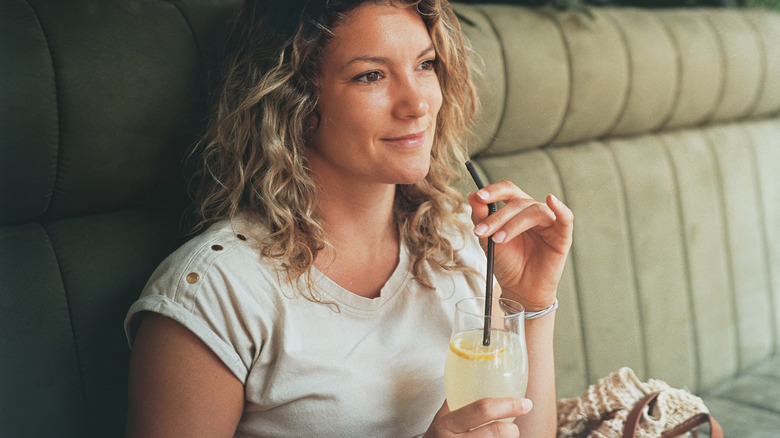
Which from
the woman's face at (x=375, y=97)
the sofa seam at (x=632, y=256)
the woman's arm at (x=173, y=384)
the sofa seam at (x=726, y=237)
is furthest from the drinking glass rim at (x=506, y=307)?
the sofa seam at (x=726, y=237)

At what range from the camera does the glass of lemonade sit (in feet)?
3.24

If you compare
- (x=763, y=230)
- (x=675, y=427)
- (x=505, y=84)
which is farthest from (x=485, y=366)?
(x=763, y=230)

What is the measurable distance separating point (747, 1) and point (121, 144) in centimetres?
225

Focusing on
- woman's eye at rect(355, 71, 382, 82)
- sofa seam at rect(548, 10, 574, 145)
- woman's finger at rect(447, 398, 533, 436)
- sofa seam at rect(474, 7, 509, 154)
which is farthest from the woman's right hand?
sofa seam at rect(548, 10, 574, 145)

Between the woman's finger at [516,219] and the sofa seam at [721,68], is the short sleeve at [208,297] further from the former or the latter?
the sofa seam at [721,68]

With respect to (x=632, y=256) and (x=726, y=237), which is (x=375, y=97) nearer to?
(x=632, y=256)

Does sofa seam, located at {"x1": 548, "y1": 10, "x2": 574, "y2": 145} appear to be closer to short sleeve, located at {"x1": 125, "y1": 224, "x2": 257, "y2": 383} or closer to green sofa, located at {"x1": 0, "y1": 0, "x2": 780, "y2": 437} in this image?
green sofa, located at {"x1": 0, "y1": 0, "x2": 780, "y2": 437}

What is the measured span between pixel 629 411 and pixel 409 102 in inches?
27.6

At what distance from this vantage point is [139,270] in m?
1.22

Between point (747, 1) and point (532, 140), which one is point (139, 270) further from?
point (747, 1)

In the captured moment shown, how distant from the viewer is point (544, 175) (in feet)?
5.78

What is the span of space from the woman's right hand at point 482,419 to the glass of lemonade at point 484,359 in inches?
0.9

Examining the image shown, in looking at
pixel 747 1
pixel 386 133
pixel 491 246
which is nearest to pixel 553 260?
pixel 491 246

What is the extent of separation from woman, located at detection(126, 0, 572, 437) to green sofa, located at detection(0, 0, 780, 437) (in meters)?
0.12
